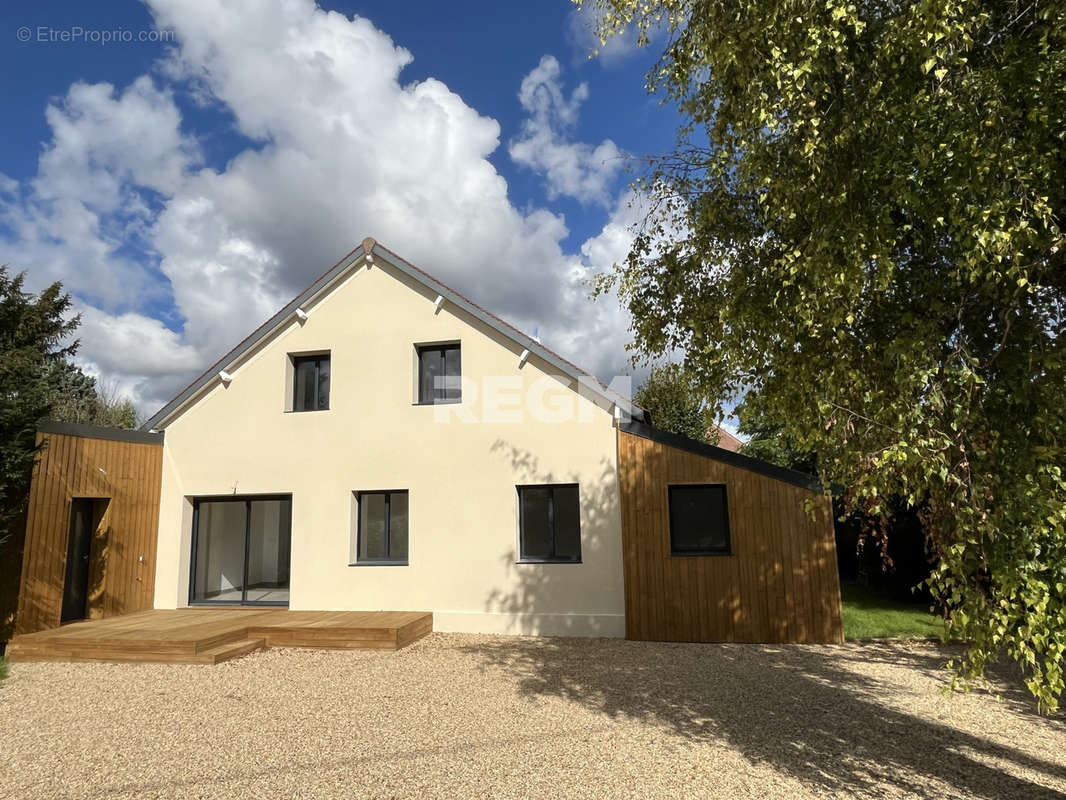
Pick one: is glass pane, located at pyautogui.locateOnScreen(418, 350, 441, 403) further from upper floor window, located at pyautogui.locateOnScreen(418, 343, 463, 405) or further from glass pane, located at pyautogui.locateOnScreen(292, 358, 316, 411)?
glass pane, located at pyautogui.locateOnScreen(292, 358, 316, 411)

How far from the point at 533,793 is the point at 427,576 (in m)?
6.84

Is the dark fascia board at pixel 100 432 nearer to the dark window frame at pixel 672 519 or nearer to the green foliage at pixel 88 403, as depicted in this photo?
the dark window frame at pixel 672 519

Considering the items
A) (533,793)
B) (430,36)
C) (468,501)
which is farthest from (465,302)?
(533,793)

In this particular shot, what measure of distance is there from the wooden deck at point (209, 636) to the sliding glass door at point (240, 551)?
175 cm

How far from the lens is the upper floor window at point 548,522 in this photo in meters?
10.8

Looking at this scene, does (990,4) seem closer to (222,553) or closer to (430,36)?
(430,36)

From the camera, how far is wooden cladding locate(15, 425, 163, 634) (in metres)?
9.77

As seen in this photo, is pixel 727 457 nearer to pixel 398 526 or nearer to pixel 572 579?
pixel 572 579

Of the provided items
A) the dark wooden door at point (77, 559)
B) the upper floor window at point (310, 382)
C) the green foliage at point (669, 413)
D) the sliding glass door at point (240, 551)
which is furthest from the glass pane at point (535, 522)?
the dark wooden door at point (77, 559)

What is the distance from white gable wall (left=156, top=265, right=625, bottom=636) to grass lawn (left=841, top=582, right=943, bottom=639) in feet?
14.6

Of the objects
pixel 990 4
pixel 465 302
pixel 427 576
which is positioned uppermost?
pixel 465 302

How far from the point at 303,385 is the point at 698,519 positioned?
8.11 meters

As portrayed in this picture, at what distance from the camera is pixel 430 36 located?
10.1 metres

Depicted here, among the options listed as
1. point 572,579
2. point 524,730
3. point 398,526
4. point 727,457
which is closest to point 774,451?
point 727,457
